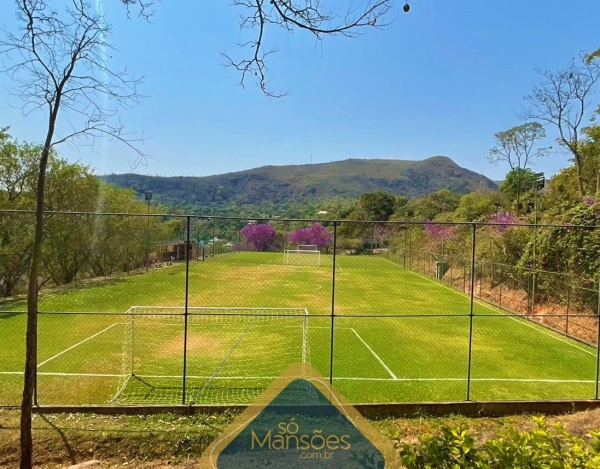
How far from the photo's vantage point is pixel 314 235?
3675cm

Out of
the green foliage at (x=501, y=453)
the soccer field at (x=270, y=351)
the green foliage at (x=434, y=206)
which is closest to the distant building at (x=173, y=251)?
the soccer field at (x=270, y=351)

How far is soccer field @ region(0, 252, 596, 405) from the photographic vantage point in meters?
6.74

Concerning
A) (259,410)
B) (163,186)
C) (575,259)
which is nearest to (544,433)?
(259,410)

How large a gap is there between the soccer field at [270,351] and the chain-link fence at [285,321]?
0.05m

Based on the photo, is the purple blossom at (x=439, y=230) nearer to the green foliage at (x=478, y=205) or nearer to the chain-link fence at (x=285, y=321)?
the chain-link fence at (x=285, y=321)

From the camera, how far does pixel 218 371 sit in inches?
313

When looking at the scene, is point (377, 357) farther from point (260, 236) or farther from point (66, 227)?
point (260, 236)

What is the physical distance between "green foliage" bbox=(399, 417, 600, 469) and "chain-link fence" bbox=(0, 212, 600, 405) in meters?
3.30

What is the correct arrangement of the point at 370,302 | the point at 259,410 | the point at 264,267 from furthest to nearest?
the point at 264,267 < the point at 370,302 < the point at 259,410

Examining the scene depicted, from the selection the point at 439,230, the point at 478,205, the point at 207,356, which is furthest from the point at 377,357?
the point at 478,205

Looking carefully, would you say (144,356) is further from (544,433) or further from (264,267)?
(264,267)

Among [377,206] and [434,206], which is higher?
[377,206]

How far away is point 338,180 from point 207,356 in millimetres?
117192

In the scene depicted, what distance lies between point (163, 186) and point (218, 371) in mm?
50556
